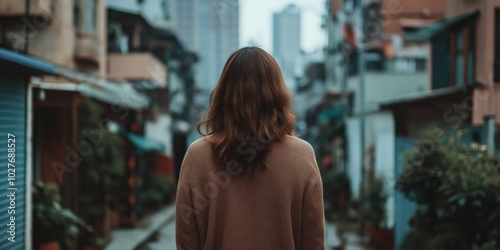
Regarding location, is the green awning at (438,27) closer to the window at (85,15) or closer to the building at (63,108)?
the building at (63,108)

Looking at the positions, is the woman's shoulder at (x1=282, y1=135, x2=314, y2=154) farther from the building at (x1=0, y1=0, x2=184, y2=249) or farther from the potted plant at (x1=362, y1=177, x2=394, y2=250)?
the potted plant at (x1=362, y1=177, x2=394, y2=250)

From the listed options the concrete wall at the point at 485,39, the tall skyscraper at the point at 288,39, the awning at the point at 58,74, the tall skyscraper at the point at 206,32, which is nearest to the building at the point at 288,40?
the tall skyscraper at the point at 288,39

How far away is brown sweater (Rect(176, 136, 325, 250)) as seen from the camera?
271 centimetres

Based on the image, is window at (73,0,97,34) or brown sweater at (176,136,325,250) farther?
window at (73,0,97,34)

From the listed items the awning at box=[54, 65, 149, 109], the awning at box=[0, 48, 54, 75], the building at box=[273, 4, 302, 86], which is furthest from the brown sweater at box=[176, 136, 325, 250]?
the building at box=[273, 4, 302, 86]

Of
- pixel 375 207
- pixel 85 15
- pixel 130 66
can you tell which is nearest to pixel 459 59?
pixel 375 207

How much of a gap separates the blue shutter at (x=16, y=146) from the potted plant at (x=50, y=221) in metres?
0.91

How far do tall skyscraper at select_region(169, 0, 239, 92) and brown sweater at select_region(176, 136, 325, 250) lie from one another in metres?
68.5

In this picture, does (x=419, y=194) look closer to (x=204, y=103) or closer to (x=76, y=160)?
(x=76, y=160)

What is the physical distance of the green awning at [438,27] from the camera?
40.0 ft

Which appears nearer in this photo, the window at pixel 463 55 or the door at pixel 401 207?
the window at pixel 463 55

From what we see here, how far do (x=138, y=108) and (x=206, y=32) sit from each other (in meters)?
62.7

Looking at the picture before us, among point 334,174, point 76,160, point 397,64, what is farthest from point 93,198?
point 397,64

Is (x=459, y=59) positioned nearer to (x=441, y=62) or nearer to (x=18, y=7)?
(x=441, y=62)
